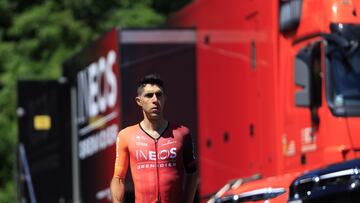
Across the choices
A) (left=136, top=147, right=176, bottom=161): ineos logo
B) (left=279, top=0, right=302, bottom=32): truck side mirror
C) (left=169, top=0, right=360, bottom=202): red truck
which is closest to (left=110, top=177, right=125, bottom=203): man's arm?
(left=136, top=147, right=176, bottom=161): ineos logo

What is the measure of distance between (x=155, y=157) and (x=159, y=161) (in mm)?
32

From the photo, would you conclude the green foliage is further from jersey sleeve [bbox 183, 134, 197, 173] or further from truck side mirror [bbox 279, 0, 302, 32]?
jersey sleeve [bbox 183, 134, 197, 173]

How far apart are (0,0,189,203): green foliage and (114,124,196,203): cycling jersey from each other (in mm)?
15123

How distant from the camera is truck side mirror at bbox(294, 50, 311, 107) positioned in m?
9.07

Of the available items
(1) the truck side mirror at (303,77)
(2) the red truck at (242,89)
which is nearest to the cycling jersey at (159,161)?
(2) the red truck at (242,89)

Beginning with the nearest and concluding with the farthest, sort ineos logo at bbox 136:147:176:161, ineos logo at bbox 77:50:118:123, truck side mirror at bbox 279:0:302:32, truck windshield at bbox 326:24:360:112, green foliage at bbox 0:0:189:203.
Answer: ineos logo at bbox 136:147:176:161 → truck windshield at bbox 326:24:360:112 → truck side mirror at bbox 279:0:302:32 → ineos logo at bbox 77:50:118:123 → green foliage at bbox 0:0:189:203

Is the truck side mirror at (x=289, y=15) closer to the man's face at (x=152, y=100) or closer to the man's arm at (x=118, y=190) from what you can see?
the man's face at (x=152, y=100)

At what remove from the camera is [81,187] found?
48.7ft

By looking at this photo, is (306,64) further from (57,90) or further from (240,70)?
(57,90)

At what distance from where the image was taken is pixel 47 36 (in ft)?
71.3

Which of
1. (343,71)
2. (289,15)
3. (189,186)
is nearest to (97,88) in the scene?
(289,15)

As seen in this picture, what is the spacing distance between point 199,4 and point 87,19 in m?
10.6

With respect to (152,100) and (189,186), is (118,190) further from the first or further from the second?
(152,100)

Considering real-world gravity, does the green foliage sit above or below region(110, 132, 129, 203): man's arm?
above
